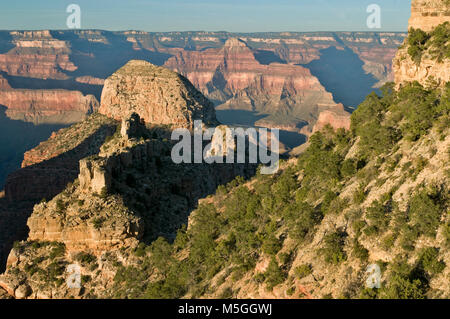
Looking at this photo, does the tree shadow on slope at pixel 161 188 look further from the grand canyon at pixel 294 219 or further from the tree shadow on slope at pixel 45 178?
the tree shadow on slope at pixel 45 178

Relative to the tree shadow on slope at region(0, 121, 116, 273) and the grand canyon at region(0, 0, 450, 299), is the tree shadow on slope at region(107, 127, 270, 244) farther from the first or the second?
the tree shadow on slope at region(0, 121, 116, 273)

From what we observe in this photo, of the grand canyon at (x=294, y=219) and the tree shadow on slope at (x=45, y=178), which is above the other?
the grand canyon at (x=294, y=219)

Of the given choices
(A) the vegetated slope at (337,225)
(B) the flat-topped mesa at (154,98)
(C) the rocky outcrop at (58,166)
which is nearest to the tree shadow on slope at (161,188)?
(A) the vegetated slope at (337,225)

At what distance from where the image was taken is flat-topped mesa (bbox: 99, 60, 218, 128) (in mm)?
115688

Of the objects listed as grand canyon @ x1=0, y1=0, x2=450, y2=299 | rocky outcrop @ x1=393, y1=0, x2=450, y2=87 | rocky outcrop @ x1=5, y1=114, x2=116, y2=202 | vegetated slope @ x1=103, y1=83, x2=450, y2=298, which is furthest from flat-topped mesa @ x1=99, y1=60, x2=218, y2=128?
rocky outcrop @ x1=393, y1=0, x2=450, y2=87

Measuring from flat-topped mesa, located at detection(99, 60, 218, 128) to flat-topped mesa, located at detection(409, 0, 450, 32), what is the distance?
72082 millimetres

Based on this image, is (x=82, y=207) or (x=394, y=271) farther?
(x=82, y=207)

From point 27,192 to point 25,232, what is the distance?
26.8 m

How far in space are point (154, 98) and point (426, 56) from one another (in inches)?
3265

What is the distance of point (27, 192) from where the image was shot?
370 ft

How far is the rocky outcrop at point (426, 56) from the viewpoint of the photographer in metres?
41.2

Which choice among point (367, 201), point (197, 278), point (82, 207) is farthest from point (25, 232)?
point (367, 201)

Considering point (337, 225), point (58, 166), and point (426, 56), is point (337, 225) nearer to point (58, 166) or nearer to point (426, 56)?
point (426, 56)
